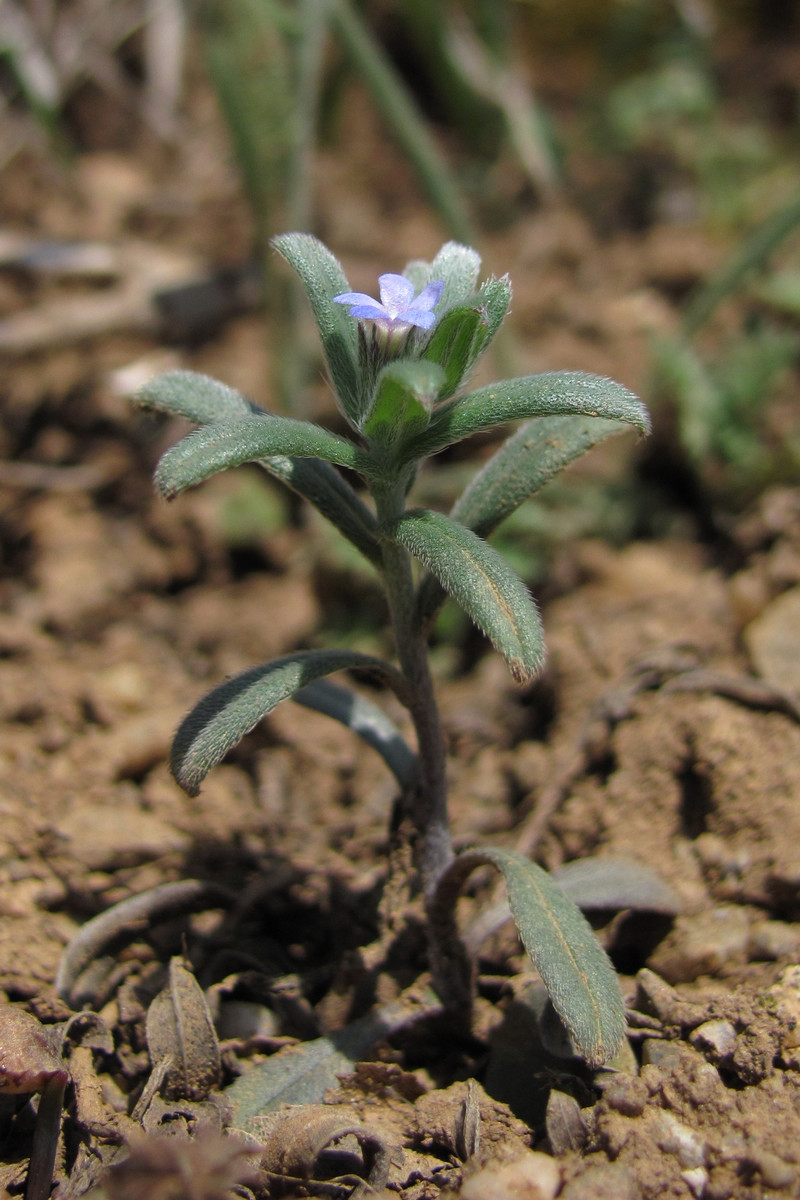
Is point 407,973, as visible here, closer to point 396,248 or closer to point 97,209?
point 396,248

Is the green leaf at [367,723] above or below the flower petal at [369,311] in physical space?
below

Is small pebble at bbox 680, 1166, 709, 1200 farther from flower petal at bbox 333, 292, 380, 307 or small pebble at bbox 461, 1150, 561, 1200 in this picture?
flower petal at bbox 333, 292, 380, 307

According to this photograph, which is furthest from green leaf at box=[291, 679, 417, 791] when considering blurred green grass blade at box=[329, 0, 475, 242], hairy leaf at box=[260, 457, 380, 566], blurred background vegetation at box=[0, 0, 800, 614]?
blurred green grass blade at box=[329, 0, 475, 242]

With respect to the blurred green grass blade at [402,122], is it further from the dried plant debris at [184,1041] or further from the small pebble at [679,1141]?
the small pebble at [679,1141]

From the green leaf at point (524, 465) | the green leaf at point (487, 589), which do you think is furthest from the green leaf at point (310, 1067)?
the green leaf at point (524, 465)

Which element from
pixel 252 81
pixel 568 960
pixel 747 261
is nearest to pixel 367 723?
pixel 568 960

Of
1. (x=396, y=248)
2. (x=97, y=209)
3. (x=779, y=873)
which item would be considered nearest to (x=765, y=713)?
(x=779, y=873)

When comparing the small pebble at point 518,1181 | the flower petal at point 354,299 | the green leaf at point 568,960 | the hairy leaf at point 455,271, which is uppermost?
the hairy leaf at point 455,271
